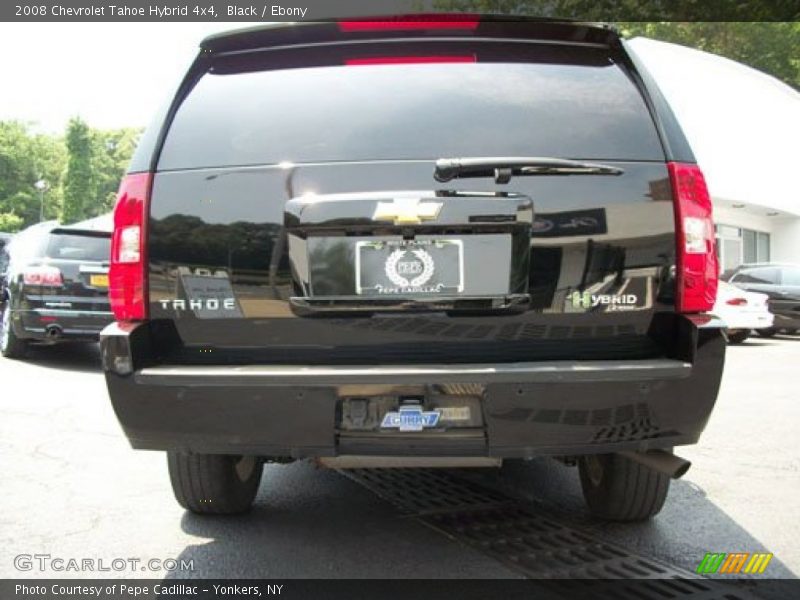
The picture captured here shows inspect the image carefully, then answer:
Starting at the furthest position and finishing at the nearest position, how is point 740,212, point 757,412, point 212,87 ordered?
point 740,212 → point 757,412 → point 212,87

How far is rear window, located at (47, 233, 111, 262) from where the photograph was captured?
882cm

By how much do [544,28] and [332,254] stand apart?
1.20 m

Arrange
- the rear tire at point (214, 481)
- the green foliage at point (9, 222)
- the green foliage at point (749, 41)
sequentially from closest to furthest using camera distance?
the rear tire at point (214, 481)
the green foliage at point (749, 41)
the green foliage at point (9, 222)

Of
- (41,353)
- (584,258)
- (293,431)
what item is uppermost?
(584,258)

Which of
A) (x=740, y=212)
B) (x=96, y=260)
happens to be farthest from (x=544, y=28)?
(x=740, y=212)

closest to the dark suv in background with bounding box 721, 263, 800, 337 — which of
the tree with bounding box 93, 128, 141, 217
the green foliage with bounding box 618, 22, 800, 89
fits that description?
the green foliage with bounding box 618, 22, 800, 89

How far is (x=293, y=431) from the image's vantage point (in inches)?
95.6

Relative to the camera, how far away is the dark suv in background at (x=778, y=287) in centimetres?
1588

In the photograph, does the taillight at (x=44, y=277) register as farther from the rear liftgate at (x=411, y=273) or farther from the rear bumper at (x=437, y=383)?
the rear liftgate at (x=411, y=273)

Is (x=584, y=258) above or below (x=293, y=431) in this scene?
above

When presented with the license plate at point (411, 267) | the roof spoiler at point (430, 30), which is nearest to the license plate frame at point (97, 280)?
the roof spoiler at point (430, 30)

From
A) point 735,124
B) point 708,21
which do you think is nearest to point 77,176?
point 708,21

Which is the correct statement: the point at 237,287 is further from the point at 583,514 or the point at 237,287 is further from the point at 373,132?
the point at 583,514

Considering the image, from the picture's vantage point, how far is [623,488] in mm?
3320
